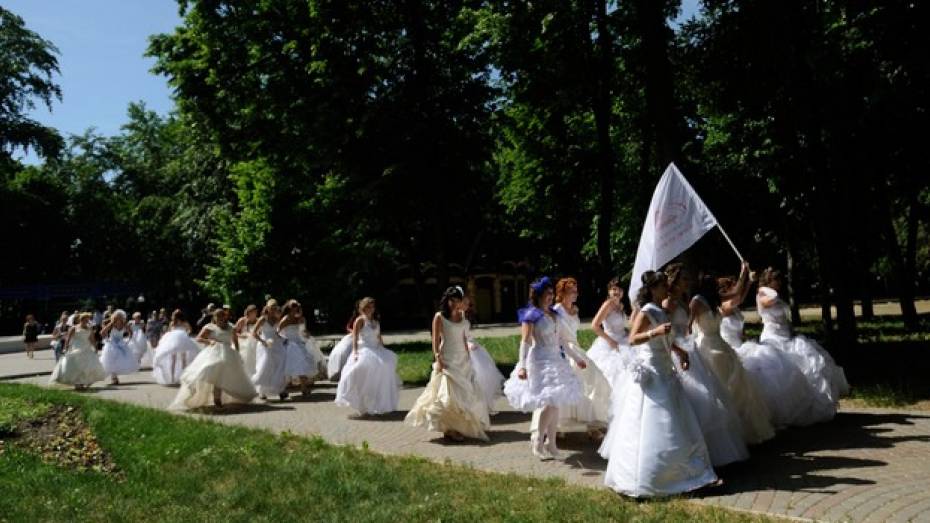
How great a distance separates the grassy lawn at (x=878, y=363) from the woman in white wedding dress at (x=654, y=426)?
6129 millimetres

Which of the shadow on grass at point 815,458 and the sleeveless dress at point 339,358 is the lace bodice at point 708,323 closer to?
the shadow on grass at point 815,458

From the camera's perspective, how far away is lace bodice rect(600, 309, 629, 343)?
38.7 ft

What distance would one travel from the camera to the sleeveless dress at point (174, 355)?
21.4 metres

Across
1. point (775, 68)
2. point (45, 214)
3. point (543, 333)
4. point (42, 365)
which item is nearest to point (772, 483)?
point (543, 333)

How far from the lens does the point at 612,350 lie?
1173 cm

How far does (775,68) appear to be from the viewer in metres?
18.6

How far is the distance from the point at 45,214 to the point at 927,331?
59037 millimetres

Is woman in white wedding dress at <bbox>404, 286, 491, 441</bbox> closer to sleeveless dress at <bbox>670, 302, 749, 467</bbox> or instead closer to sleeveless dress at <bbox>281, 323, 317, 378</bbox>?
sleeveless dress at <bbox>670, 302, 749, 467</bbox>

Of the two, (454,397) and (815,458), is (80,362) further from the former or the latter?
(815,458)

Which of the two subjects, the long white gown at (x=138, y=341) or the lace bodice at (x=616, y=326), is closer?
the lace bodice at (x=616, y=326)

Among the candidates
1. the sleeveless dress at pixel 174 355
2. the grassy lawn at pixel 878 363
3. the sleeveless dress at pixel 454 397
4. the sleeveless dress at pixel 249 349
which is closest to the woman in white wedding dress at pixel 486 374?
the sleeveless dress at pixel 454 397

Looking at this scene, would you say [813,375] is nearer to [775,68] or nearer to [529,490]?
[529,490]

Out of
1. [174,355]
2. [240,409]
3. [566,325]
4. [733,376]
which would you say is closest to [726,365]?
[733,376]

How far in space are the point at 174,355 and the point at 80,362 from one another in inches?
91.6
